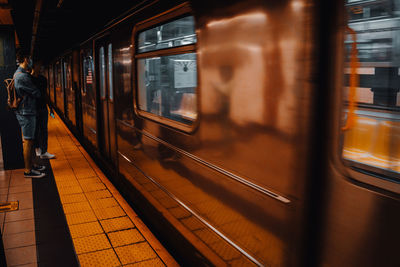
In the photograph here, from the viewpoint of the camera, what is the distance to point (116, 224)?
3594mm

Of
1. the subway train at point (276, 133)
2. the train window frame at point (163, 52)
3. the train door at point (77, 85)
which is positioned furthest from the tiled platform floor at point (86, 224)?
the train door at point (77, 85)

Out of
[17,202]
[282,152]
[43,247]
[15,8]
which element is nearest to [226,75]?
[282,152]

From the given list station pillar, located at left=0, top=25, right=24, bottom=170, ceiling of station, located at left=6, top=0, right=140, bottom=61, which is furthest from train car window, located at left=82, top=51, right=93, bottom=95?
station pillar, located at left=0, top=25, right=24, bottom=170

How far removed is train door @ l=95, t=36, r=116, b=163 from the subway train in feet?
6.56

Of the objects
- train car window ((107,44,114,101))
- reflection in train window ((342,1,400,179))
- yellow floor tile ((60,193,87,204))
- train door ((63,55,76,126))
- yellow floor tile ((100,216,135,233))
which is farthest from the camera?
train door ((63,55,76,126))

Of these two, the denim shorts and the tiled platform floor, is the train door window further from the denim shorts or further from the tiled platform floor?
the denim shorts

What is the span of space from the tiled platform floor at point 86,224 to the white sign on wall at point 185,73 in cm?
142

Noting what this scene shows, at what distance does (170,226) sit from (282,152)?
169cm

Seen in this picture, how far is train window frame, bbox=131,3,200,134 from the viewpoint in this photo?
2.35 meters

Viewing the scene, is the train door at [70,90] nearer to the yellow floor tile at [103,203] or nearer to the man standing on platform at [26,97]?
the man standing on platform at [26,97]

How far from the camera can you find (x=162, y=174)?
308 centimetres

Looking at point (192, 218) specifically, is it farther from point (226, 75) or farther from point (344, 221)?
point (344, 221)

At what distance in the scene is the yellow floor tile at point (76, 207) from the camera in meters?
3.96

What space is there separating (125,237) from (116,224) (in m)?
0.32
